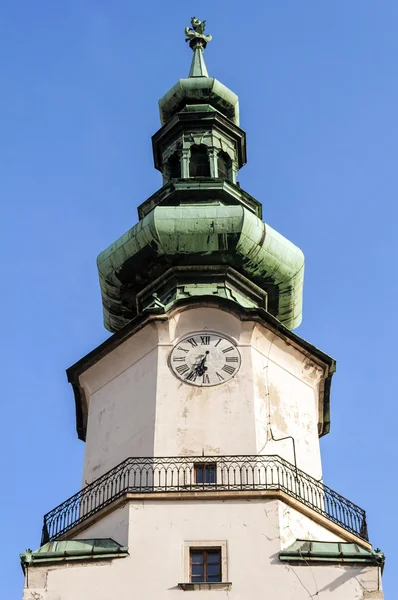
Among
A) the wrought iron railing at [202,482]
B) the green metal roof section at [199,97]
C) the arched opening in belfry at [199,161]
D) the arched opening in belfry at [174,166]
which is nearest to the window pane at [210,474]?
the wrought iron railing at [202,482]

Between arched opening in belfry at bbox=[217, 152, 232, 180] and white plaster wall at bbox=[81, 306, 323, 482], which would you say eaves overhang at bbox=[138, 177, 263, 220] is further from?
white plaster wall at bbox=[81, 306, 323, 482]

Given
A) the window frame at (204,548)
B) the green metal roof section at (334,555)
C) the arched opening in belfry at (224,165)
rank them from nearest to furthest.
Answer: the window frame at (204,548) < the green metal roof section at (334,555) < the arched opening in belfry at (224,165)

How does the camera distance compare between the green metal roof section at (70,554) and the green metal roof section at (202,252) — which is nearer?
the green metal roof section at (70,554)

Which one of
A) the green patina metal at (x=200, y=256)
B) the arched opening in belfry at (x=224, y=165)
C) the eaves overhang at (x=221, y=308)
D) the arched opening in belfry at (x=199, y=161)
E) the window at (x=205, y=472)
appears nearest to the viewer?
the window at (x=205, y=472)

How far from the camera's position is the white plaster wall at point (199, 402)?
23.0 metres

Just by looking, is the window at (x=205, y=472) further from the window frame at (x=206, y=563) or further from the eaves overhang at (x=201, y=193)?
the eaves overhang at (x=201, y=193)

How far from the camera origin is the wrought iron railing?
2208 centimetres

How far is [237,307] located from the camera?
80.5 feet

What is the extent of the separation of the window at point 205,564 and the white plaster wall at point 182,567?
156mm

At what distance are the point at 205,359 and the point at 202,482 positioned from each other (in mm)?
2570

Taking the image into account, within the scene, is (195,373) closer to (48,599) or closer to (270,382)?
(270,382)

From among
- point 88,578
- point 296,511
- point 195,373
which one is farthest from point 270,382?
point 88,578

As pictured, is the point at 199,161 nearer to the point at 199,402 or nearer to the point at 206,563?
the point at 199,402

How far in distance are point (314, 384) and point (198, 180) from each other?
5132mm
